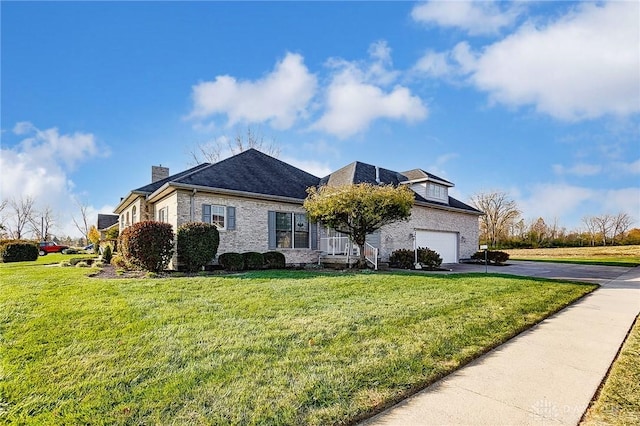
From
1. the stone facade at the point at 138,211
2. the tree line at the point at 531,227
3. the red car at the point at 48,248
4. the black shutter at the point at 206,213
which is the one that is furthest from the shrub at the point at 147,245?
the tree line at the point at 531,227

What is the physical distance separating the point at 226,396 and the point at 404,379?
1810 millimetres

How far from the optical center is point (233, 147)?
109 feet

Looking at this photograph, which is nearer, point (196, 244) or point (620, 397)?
point (620, 397)

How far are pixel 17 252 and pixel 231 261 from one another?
64.1 ft

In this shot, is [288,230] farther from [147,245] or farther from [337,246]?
[147,245]

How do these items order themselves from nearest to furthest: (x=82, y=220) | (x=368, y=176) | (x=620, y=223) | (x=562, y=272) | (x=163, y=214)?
(x=163, y=214) → (x=562, y=272) → (x=368, y=176) → (x=620, y=223) → (x=82, y=220)

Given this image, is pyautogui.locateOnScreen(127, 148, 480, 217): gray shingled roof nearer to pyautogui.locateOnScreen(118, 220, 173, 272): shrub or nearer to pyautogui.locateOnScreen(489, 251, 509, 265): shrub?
pyautogui.locateOnScreen(118, 220, 173, 272): shrub

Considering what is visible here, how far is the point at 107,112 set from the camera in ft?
46.5

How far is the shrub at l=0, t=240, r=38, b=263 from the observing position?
22562 mm

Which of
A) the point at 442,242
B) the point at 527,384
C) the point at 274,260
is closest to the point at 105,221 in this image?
the point at 274,260

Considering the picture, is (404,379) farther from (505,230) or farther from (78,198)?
(78,198)

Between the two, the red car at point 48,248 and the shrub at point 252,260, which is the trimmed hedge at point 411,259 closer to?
the shrub at point 252,260

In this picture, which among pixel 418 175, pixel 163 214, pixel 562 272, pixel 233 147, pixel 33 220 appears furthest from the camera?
pixel 33 220

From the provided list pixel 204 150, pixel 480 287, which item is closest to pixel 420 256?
pixel 480 287
